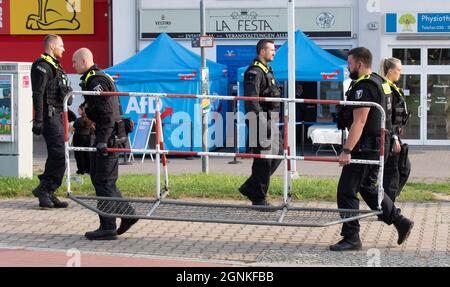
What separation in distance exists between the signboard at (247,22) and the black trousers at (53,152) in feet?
Result: 38.3

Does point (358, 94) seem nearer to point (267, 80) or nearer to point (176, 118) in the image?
point (267, 80)

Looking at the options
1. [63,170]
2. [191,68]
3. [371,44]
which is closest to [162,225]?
[63,170]

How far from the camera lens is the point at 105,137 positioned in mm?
9109

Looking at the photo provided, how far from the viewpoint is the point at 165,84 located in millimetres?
19641

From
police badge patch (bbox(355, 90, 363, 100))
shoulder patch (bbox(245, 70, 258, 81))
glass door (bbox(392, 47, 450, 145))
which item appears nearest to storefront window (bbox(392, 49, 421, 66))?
glass door (bbox(392, 47, 450, 145))

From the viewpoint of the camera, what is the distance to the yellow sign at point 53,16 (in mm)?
24344

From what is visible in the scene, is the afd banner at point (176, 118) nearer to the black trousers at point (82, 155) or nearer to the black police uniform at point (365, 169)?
the black trousers at point (82, 155)

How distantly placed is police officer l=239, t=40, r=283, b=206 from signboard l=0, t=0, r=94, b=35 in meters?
14.7

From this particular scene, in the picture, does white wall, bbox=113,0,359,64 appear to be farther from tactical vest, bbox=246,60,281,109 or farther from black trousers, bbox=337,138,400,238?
black trousers, bbox=337,138,400,238

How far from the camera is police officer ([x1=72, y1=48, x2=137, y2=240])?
29.8 ft

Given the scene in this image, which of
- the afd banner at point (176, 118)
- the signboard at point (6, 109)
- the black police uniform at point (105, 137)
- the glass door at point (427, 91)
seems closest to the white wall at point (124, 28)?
the afd banner at point (176, 118)

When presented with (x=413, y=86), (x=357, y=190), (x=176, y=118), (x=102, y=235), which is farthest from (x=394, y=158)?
(x=413, y=86)

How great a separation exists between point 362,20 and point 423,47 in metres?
1.66
